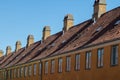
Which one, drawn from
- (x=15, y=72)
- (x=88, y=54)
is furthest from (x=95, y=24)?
(x=15, y=72)

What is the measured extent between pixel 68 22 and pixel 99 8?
10.7 meters

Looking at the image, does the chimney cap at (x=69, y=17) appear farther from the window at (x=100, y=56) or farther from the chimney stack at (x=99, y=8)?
the window at (x=100, y=56)

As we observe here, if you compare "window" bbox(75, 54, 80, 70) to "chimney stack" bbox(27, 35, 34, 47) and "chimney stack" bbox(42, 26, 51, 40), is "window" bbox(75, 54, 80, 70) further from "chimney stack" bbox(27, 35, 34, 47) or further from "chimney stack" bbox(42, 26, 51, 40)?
"chimney stack" bbox(27, 35, 34, 47)

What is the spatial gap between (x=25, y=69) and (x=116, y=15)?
982 inches

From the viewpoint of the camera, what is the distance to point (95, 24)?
1687 inches

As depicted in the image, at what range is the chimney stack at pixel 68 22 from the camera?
5446cm

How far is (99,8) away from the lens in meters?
44.9

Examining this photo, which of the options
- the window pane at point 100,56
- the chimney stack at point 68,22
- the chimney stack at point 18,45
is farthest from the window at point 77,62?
the chimney stack at point 18,45

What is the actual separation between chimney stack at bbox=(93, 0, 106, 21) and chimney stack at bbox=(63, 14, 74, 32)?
9472 mm

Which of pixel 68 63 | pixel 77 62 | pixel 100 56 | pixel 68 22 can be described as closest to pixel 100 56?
pixel 100 56

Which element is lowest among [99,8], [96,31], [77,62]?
[77,62]

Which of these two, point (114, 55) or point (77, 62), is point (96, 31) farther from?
point (114, 55)

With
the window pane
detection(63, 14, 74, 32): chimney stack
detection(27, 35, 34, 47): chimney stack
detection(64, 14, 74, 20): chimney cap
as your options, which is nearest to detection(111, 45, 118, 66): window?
the window pane

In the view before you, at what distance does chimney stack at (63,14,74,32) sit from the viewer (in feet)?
179
